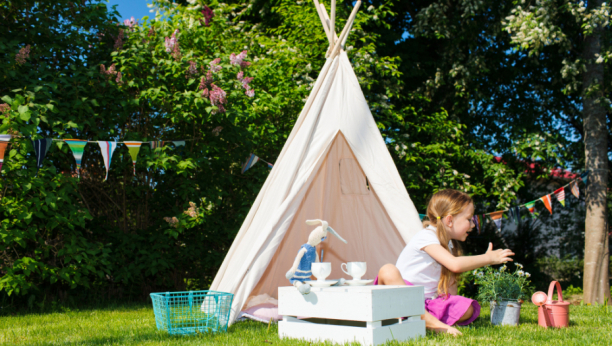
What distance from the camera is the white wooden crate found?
2.44 metres

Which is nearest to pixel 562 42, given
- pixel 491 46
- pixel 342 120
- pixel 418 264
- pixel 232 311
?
pixel 491 46

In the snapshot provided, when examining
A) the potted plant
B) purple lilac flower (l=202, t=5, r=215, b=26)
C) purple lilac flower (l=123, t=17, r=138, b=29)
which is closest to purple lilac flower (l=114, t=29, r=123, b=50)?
purple lilac flower (l=123, t=17, r=138, b=29)

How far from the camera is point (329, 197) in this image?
471 cm

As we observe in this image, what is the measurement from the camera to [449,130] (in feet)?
23.0

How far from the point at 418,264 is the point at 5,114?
3.55 metres

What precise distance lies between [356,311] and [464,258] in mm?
788

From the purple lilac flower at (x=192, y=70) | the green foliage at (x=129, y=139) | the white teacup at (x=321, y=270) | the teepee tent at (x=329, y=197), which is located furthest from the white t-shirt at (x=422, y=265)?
the purple lilac flower at (x=192, y=70)

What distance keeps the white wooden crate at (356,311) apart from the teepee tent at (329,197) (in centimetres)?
65

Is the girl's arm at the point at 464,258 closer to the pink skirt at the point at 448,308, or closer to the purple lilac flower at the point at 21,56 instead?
the pink skirt at the point at 448,308

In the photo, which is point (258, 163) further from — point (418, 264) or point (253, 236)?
point (418, 264)

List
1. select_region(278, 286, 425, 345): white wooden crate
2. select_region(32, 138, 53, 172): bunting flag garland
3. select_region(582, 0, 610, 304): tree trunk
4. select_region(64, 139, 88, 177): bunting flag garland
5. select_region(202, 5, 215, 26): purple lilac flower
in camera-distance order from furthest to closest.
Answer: select_region(202, 5, 215, 26): purple lilac flower < select_region(582, 0, 610, 304): tree trunk < select_region(64, 139, 88, 177): bunting flag garland < select_region(32, 138, 53, 172): bunting flag garland < select_region(278, 286, 425, 345): white wooden crate

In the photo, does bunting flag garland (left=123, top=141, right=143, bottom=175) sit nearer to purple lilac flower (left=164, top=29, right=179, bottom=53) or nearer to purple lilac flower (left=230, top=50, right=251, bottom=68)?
purple lilac flower (left=164, top=29, right=179, bottom=53)

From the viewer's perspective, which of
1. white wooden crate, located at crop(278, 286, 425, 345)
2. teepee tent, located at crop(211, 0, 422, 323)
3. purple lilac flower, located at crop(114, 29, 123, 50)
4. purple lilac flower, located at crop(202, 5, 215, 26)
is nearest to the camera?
white wooden crate, located at crop(278, 286, 425, 345)

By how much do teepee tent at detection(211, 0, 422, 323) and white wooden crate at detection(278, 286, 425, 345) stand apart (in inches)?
25.5
